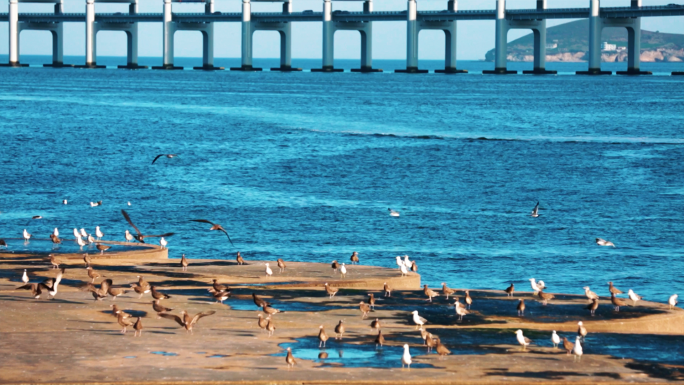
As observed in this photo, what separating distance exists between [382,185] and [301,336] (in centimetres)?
3347

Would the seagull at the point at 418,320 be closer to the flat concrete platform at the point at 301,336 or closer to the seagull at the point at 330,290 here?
the flat concrete platform at the point at 301,336

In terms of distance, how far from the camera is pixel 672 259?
30438mm

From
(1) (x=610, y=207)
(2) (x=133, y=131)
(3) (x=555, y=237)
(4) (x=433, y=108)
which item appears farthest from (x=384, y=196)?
(4) (x=433, y=108)

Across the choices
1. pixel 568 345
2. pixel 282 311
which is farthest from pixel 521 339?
pixel 282 311

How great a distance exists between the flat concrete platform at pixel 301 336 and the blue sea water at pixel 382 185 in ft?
12.9

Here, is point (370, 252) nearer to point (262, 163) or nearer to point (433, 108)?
point (262, 163)

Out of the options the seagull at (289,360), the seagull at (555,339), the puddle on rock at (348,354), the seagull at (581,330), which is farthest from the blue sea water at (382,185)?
the seagull at (289,360)

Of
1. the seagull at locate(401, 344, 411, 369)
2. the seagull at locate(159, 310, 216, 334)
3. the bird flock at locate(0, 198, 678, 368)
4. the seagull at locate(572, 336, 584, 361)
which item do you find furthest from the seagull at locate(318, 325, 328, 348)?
the seagull at locate(572, 336, 584, 361)

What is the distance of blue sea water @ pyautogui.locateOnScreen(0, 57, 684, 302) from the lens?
31219 mm

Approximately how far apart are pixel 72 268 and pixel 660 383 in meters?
13.2

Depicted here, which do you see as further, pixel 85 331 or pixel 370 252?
pixel 370 252

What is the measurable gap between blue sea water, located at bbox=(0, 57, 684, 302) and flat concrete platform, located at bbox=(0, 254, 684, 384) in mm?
3918

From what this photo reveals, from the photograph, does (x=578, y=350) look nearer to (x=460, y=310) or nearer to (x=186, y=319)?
(x=460, y=310)

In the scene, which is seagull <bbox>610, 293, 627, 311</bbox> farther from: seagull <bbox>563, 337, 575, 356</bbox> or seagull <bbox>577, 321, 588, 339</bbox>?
seagull <bbox>563, 337, 575, 356</bbox>
